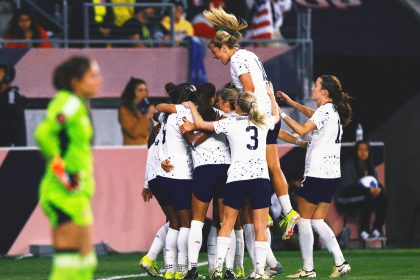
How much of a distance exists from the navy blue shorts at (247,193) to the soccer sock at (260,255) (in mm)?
338

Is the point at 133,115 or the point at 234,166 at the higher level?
the point at 133,115

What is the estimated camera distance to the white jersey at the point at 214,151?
11758 mm

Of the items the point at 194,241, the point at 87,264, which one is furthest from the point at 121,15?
the point at 87,264

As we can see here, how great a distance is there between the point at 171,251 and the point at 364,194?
7118 millimetres

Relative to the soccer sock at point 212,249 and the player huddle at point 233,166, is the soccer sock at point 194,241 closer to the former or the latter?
the player huddle at point 233,166

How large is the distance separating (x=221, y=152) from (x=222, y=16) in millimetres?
1291

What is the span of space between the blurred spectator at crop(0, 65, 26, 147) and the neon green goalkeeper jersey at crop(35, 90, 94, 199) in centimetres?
1132

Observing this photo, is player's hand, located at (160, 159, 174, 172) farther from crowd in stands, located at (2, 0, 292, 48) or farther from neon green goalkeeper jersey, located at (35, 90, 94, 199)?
crowd in stands, located at (2, 0, 292, 48)

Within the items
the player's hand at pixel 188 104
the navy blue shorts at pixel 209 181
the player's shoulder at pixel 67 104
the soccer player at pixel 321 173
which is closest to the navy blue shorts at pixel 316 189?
the soccer player at pixel 321 173

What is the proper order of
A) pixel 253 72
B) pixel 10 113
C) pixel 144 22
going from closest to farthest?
pixel 253 72 < pixel 10 113 < pixel 144 22

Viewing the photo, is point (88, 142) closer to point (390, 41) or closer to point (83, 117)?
point (83, 117)

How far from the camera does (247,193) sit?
11.2 m

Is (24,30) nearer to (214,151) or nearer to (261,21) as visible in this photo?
(261,21)

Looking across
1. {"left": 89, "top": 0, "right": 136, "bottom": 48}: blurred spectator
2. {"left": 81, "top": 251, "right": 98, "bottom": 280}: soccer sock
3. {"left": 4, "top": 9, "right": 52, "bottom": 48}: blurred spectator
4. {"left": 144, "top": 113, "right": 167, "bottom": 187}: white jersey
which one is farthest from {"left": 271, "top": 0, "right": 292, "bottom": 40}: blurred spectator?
{"left": 81, "top": 251, "right": 98, "bottom": 280}: soccer sock
